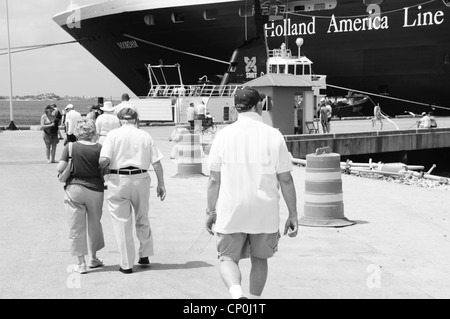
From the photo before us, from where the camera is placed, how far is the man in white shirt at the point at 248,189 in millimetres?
5012

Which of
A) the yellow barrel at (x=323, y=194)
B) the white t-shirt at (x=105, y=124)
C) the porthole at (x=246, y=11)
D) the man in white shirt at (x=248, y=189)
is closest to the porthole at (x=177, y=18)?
the porthole at (x=246, y=11)

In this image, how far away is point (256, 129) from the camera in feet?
16.7

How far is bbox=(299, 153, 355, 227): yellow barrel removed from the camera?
9383 millimetres

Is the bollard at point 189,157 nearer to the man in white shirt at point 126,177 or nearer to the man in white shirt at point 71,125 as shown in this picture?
the man in white shirt at point 71,125

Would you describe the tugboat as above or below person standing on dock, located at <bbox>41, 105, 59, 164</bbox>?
above

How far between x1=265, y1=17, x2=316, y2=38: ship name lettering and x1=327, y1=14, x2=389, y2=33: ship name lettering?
119 centimetres

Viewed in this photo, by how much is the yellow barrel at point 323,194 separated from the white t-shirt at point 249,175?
4.38 meters

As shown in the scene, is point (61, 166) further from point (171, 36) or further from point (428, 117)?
point (171, 36)

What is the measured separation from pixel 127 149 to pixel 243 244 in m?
2.11

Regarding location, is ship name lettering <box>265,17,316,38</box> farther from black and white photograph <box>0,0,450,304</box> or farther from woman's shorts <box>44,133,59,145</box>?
woman's shorts <box>44,133,59,145</box>

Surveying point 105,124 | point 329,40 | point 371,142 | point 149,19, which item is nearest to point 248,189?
point 105,124

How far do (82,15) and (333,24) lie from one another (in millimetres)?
18779

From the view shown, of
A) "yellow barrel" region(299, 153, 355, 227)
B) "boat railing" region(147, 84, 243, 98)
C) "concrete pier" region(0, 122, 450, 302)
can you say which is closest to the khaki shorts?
"concrete pier" region(0, 122, 450, 302)
